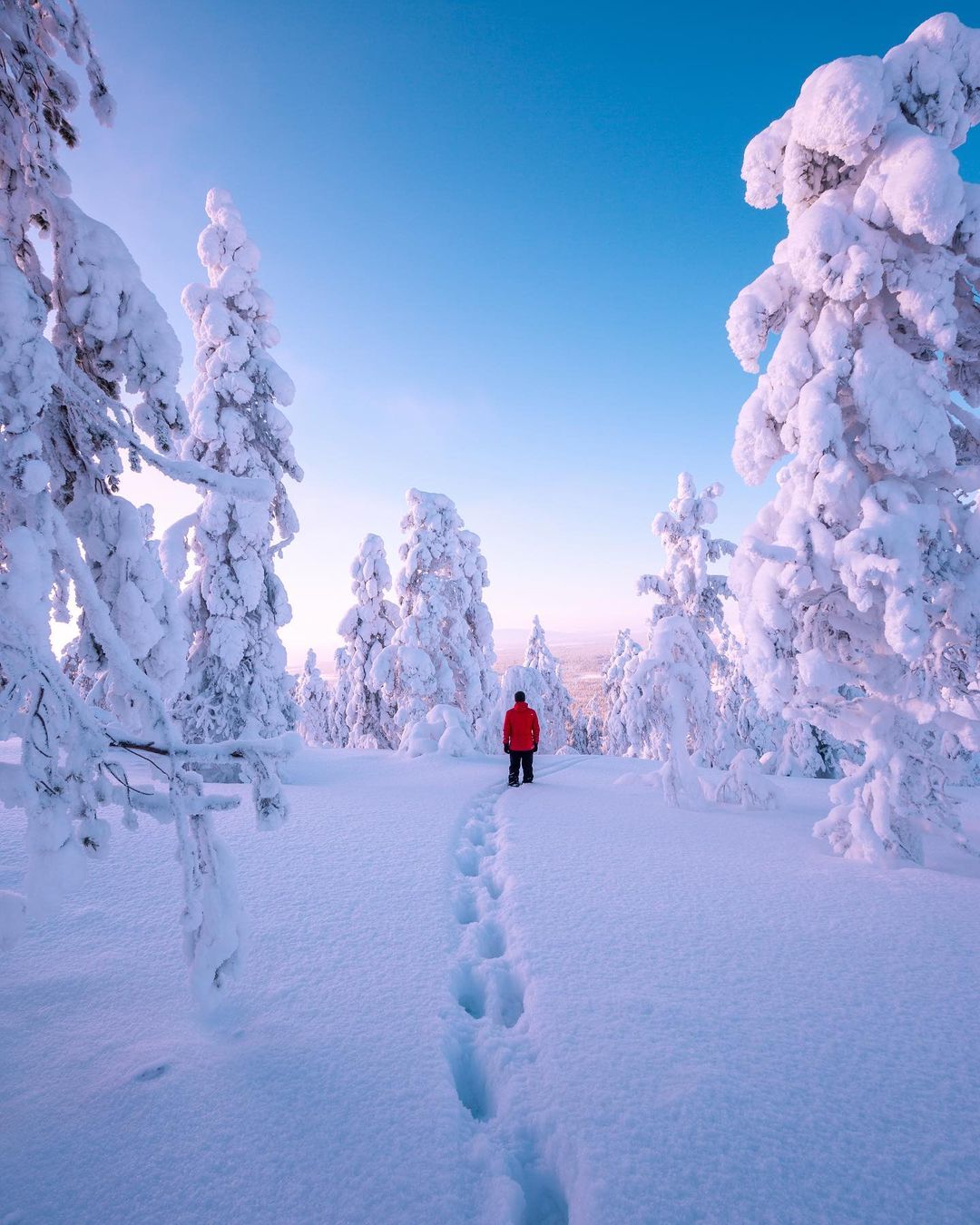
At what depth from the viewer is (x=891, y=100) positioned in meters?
5.81

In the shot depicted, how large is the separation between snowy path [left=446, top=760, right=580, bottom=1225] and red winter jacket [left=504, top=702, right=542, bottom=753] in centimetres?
510

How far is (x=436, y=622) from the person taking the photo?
20.4 meters

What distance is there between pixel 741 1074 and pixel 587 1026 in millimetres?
835

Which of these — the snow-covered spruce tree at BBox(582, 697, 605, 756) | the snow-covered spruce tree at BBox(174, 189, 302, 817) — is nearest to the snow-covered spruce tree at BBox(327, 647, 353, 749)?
the snow-covered spruce tree at BBox(174, 189, 302, 817)

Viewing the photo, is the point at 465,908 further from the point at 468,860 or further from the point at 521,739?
the point at 521,739

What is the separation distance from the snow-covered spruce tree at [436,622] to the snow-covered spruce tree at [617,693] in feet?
28.6

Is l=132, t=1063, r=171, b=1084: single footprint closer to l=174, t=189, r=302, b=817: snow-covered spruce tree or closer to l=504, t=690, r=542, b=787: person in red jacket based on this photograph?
l=504, t=690, r=542, b=787: person in red jacket

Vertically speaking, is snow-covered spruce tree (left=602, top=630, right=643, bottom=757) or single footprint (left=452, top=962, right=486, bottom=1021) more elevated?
snow-covered spruce tree (left=602, top=630, right=643, bottom=757)

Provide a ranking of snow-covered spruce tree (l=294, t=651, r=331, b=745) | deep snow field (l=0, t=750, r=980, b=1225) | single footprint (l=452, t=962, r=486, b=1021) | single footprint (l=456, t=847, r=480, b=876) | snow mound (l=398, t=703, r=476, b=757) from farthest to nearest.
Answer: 1. snow-covered spruce tree (l=294, t=651, r=331, b=745)
2. snow mound (l=398, t=703, r=476, b=757)
3. single footprint (l=456, t=847, r=480, b=876)
4. single footprint (l=452, t=962, r=486, b=1021)
5. deep snow field (l=0, t=750, r=980, b=1225)

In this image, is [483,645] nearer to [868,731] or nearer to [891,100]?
[868,731]

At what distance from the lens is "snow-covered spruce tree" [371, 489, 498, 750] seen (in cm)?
1944

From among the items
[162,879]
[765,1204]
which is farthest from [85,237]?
[765,1204]

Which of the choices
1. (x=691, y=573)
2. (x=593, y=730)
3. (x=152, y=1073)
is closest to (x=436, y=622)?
(x=691, y=573)

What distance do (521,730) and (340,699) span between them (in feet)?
61.9
